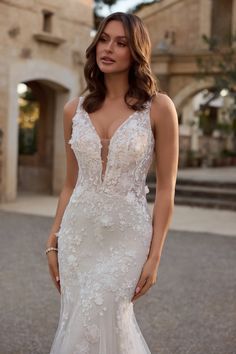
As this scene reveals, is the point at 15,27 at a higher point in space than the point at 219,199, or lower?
higher

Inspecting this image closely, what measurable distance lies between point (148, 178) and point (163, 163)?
13.4 meters

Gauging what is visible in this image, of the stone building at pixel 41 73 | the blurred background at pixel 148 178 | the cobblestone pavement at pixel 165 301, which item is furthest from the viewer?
the stone building at pixel 41 73

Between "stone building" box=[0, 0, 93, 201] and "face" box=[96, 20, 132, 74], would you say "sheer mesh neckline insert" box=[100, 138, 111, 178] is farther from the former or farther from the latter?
"stone building" box=[0, 0, 93, 201]

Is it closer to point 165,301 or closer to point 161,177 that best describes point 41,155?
point 165,301

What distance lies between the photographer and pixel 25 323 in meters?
4.23

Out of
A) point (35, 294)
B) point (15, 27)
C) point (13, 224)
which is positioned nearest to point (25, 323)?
point (35, 294)

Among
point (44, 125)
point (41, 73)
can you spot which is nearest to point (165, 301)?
point (41, 73)

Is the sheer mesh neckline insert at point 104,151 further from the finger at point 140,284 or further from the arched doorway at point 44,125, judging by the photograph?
the arched doorway at point 44,125

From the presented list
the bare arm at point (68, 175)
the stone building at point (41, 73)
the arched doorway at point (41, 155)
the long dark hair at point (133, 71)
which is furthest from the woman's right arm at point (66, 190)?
the arched doorway at point (41, 155)

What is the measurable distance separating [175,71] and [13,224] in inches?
426

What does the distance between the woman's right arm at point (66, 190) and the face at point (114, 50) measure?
0.78 feet

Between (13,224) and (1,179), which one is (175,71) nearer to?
(1,179)

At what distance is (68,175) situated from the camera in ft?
8.20

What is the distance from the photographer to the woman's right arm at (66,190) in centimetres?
244
